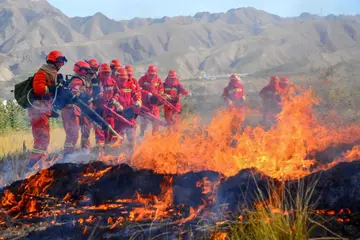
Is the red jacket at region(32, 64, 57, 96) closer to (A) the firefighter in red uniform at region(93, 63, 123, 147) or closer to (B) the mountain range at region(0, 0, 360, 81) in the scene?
(A) the firefighter in red uniform at region(93, 63, 123, 147)

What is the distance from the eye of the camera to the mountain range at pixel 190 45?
80.3 meters

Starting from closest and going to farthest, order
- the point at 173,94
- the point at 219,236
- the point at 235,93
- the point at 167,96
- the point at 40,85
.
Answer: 1. the point at 219,236
2. the point at 40,85
3. the point at 167,96
4. the point at 173,94
5. the point at 235,93

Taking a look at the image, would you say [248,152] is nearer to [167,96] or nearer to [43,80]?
[43,80]

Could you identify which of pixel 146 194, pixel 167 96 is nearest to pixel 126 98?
pixel 167 96

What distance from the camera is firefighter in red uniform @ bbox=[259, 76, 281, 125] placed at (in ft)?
39.7

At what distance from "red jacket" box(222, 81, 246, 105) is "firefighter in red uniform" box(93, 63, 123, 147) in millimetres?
3889

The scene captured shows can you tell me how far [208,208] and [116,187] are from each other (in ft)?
4.53

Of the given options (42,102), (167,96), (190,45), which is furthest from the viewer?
(190,45)

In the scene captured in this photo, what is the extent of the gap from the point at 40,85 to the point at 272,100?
7400mm

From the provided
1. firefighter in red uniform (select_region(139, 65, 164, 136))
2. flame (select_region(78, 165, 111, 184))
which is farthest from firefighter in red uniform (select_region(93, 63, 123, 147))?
flame (select_region(78, 165, 111, 184))

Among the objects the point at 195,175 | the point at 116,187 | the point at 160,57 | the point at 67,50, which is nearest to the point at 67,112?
the point at 116,187

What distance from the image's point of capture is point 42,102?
710 centimetres

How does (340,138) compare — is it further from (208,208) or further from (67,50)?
(67,50)

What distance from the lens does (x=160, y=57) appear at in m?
88.2
